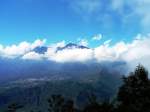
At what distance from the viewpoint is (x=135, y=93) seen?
6900cm

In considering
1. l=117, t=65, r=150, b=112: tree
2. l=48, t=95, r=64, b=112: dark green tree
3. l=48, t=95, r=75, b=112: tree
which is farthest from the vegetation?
l=48, t=95, r=64, b=112: dark green tree

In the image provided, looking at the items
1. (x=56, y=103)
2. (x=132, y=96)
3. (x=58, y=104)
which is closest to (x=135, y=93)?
(x=132, y=96)

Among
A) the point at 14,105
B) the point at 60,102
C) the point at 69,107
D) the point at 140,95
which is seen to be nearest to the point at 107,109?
the point at 140,95

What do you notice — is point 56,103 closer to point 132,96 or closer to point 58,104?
point 58,104

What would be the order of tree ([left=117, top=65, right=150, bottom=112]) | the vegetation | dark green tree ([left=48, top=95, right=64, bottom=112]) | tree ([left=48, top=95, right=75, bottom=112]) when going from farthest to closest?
dark green tree ([left=48, top=95, right=64, bottom=112])
tree ([left=48, top=95, right=75, bottom=112])
the vegetation
tree ([left=117, top=65, right=150, bottom=112])

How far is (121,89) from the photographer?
72000 mm

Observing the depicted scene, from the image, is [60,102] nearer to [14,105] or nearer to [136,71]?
[14,105]

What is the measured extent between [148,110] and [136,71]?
1259 centimetres

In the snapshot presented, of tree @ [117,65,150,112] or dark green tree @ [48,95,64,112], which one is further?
dark green tree @ [48,95,64,112]

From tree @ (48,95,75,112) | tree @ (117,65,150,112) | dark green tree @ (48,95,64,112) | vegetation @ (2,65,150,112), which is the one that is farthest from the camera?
dark green tree @ (48,95,64,112)

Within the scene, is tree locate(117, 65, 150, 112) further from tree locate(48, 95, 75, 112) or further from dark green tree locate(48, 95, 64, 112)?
dark green tree locate(48, 95, 64, 112)

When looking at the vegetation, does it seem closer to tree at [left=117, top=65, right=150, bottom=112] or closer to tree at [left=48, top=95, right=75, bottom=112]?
tree at [left=117, top=65, right=150, bottom=112]

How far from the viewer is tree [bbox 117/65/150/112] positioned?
216 feet

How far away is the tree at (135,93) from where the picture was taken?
216ft
